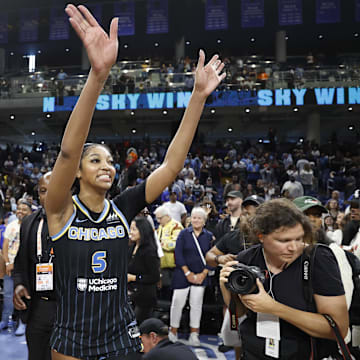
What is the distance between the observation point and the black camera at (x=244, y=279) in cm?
172

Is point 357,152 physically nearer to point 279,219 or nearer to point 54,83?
point 54,83

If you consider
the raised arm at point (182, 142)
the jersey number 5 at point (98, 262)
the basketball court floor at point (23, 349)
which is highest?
the raised arm at point (182, 142)

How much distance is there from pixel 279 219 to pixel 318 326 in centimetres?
43

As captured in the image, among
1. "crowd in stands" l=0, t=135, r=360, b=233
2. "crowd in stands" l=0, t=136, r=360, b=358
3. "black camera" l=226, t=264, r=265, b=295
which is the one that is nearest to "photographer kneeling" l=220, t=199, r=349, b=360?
"black camera" l=226, t=264, r=265, b=295

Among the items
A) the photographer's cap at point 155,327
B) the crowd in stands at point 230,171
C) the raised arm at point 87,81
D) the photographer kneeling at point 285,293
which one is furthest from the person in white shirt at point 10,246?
the crowd in stands at point 230,171

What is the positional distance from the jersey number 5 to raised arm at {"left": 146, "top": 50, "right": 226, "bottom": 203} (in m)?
0.32

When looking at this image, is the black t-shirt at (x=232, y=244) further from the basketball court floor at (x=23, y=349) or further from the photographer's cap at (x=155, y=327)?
the basketball court floor at (x=23, y=349)

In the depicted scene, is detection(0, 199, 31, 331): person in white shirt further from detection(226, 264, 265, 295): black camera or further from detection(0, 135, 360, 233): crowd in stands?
detection(0, 135, 360, 233): crowd in stands

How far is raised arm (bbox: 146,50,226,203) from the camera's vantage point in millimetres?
1900

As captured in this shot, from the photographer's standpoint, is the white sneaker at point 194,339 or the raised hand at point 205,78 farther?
the white sneaker at point 194,339

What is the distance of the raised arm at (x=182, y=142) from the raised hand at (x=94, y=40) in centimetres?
49

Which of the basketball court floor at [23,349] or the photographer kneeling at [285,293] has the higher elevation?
the photographer kneeling at [285,293]

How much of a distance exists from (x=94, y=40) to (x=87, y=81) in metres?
0.15

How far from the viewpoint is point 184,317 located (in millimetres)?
6117
